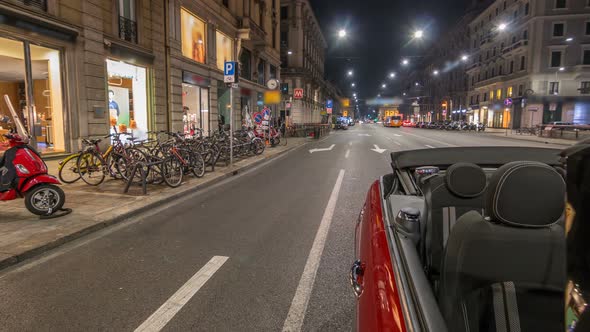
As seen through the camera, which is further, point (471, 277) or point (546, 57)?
point (546, 57)

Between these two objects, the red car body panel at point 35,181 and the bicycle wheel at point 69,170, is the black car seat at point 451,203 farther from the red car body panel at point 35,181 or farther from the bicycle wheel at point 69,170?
the bicycle wheel at point 69,170

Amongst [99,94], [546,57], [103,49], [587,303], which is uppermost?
[546,57]

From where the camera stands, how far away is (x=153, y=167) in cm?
901

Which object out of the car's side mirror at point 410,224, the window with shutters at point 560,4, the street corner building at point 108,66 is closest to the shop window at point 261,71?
the street corner building at point 108,66

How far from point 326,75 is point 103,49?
272 feet

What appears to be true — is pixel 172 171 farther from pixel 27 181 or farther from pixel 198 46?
pixel 198 46

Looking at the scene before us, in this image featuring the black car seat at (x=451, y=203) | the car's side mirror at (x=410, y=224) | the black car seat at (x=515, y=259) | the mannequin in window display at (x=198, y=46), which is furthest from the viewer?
the mannequin in window display at (x=198, y=46)

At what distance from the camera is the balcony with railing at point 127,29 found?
1440 centimetres

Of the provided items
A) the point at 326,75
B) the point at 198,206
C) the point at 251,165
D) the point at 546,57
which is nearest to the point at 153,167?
the point at 198,206

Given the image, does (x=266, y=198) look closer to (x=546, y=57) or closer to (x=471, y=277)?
(x=471, y=277)

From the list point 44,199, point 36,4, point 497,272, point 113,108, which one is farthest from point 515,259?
point 113,108

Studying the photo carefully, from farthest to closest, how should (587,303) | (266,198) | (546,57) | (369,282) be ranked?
(546,57) → (266,198) → (369,282) → (587,303)

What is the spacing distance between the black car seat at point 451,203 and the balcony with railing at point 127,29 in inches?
592

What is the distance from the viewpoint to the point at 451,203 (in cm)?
243
